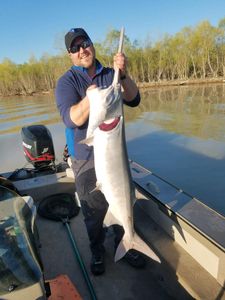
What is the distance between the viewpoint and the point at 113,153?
1.97m

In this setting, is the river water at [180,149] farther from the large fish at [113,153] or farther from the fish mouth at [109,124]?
the fish mouth at [109,124]

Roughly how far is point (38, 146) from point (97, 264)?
2.27m

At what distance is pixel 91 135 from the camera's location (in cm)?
197

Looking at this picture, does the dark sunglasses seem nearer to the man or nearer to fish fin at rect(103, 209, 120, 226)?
the man

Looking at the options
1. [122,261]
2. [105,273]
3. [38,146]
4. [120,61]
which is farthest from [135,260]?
[38,146]

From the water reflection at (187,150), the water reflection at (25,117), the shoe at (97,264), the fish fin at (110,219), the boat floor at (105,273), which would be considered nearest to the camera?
the fish fin at (110,219)

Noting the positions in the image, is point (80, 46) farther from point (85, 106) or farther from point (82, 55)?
point (85, 106)

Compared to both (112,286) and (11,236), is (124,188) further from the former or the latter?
(112,286)

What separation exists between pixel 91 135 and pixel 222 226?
135 centimetres

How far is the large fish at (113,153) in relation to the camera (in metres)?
1.83

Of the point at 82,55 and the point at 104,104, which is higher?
the point at 82,55

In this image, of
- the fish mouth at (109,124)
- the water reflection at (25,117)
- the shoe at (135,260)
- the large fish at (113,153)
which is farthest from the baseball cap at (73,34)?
the water reflection at (25,117)

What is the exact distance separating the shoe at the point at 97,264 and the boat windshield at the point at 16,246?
845 mm

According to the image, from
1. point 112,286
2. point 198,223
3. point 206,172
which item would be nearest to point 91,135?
point 198,223
